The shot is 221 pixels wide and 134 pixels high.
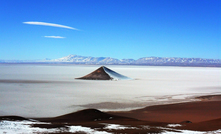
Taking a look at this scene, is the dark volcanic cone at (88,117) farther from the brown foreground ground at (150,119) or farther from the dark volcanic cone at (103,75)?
the dark volcanic cone at (103,75)

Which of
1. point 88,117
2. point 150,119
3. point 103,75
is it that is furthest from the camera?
point 103,75

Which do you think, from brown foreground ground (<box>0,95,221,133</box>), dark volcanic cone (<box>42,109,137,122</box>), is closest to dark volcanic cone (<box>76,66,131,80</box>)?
brown foreground ground (<box>0,95,221,133</box>)

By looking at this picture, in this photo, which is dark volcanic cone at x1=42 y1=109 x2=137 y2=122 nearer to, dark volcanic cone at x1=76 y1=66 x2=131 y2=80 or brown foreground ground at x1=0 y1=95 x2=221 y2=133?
brown foreground ground at x1=0 y1=95 x2=221 y2=133

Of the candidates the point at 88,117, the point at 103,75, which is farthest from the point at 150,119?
the point at 103,75

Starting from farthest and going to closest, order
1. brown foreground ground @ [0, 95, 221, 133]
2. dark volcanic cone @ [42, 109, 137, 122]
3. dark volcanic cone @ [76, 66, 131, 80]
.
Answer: dark volcanic cone @ [76, 66, 131, 80] < dark volcanic cone @ [42, 109, 137, 122] < brown foreground ground @ [0, 95, 221, 133]

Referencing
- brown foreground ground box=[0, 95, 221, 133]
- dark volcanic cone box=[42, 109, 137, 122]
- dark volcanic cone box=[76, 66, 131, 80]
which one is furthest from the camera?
dark volcanic cone box=[76, 66, 131, 80]

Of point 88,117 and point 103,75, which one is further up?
point 103,75

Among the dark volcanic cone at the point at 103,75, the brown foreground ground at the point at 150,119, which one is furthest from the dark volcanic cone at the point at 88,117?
the dark volcanic cone at the point at 103,75

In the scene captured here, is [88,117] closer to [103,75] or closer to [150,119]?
[150,119]

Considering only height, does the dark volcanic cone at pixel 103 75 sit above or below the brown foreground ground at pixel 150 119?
above

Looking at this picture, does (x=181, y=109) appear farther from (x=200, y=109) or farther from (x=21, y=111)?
(x=21, y=111)
